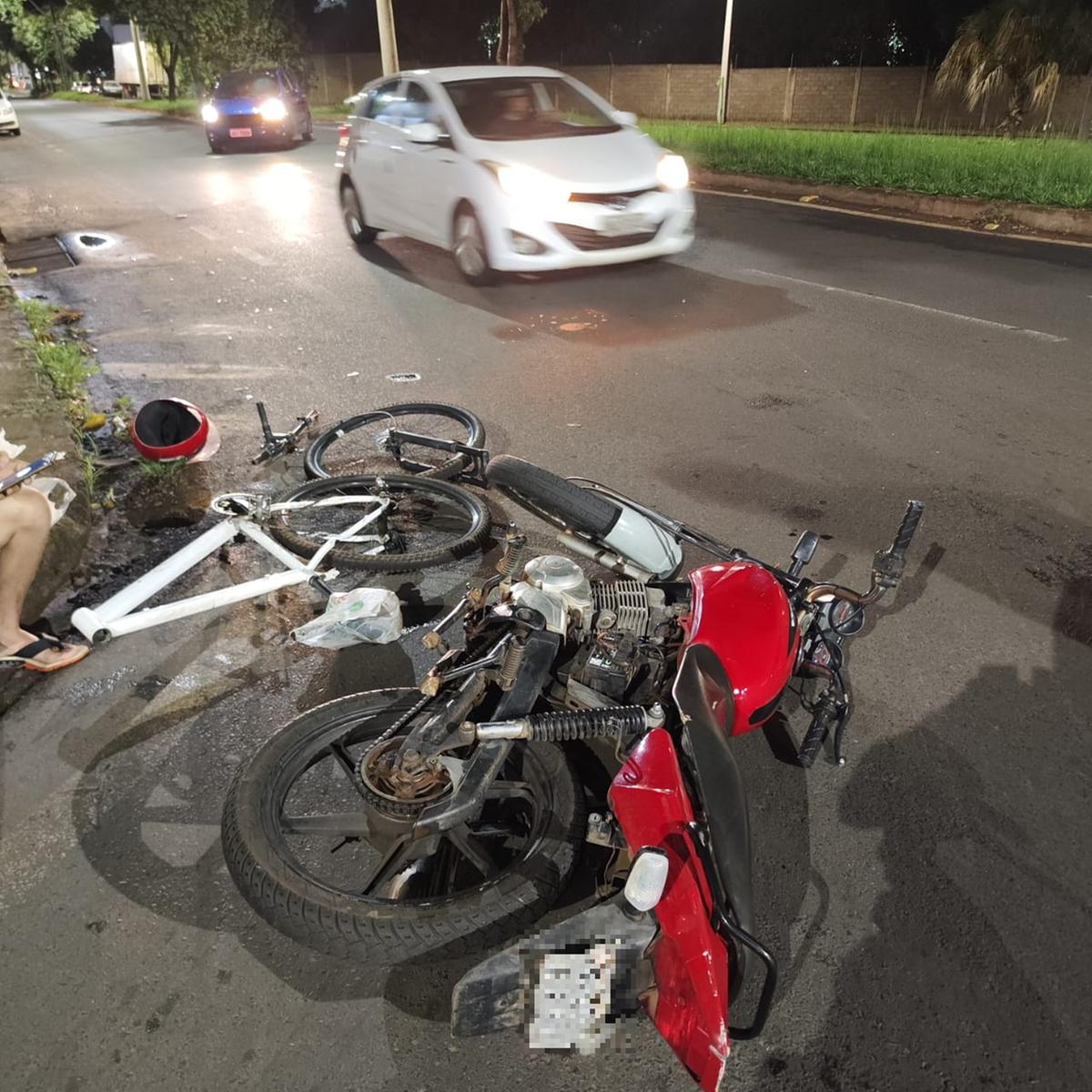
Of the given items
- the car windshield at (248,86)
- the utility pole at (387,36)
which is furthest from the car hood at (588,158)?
the utility pole at (387,36)

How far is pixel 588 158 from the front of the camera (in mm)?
8094

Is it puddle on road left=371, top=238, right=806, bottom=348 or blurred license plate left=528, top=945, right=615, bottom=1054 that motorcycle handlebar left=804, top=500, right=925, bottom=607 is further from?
puddle on road left=371, top=238, right=806, bottom=348

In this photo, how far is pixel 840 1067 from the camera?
2045 mm

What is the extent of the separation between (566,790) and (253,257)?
9.76m

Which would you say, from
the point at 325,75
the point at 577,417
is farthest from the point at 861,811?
the point at 325,75

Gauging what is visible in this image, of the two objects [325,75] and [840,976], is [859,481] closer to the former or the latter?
[840,976]

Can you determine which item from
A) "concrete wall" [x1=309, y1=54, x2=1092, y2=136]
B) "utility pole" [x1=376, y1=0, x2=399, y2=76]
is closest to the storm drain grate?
"utility pole" [x1=376, y1=0, x2=399, y2=76]

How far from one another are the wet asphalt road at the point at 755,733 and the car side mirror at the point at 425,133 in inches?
78.3

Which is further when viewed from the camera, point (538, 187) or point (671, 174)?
point (671, 174)

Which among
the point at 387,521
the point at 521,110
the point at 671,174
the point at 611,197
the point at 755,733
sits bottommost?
the point at 755,733

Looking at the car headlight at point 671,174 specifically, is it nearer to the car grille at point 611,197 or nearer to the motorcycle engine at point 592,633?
the car grille at point 611,197

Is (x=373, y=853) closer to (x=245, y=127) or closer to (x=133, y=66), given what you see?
(x=245, y=127)

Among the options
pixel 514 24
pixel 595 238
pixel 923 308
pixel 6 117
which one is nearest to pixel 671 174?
pixel 595 238

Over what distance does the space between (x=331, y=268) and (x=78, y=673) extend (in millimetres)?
7338
